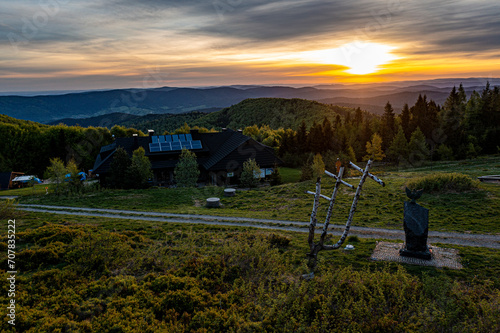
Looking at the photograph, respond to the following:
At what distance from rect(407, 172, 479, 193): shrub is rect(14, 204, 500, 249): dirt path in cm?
914

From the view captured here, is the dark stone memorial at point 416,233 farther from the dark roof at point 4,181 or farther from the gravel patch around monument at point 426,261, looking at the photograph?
the dark roof at point 4,181

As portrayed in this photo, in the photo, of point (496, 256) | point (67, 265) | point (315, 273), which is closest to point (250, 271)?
point (315, 273)

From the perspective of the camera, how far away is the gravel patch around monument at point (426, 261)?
1168 cm

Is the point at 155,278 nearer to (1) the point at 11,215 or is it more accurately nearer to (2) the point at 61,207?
(1) the point at 11,215

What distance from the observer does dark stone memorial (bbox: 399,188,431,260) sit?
12273mm

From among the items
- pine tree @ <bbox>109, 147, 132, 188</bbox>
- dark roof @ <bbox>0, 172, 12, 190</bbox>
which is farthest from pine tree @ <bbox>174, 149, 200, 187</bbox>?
dark roof @ <bbox>0, 172, 12, 190</bbox>

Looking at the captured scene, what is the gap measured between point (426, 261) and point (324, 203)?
39.1 ft

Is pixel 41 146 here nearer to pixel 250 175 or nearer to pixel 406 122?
pixel 250 175

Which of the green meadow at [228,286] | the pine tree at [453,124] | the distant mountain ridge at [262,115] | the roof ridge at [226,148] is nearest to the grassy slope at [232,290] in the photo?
the green meadow at [228,286]

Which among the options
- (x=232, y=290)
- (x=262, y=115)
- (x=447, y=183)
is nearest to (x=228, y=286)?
(x=232, y=290)

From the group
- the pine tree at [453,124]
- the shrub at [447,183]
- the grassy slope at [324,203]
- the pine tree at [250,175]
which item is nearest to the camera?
the grassy slope at [324,203]

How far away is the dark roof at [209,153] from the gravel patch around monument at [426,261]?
29723 mm

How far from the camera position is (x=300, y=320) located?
8.06 metres

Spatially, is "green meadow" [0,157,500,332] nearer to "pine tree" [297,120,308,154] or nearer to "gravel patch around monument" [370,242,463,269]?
"gravel patch around monument" [370,242,463,269]
